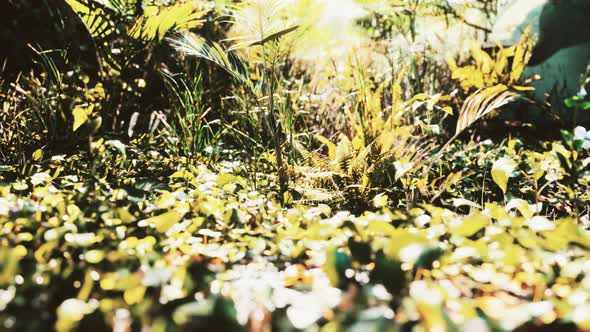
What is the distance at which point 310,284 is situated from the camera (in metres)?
1.07

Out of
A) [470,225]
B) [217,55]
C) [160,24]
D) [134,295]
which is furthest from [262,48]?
[134,295]

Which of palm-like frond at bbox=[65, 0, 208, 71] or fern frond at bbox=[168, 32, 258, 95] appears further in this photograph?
palm-like frond at bbox=[65, 0, 208, 71]

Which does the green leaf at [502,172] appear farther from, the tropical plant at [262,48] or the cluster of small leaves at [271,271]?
the tropical plant at [262,48]

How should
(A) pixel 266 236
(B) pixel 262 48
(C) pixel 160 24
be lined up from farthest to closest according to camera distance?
(C) pixel 160 24
(B) pixel 262 48
(A) pixel 266 236

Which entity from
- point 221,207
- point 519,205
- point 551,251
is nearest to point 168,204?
A: point 221,207

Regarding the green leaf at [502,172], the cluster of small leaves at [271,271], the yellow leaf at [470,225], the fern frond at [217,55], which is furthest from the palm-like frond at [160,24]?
the yellow leaf at [470,225]

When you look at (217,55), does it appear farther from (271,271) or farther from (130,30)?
(271,271)

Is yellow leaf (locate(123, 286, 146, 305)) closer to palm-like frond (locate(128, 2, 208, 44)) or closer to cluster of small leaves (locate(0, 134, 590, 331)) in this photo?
cluster of small leaves (locate(0, 134, 590, 331))

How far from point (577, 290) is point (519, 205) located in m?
0.82

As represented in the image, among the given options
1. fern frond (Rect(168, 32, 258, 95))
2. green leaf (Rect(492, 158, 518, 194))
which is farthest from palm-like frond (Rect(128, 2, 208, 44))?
green leaf (Rect(492, 158, 518, 194))

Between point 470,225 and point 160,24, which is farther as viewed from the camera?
point 160,24

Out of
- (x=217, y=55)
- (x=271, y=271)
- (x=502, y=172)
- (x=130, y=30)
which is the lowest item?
(x=271, y=271)

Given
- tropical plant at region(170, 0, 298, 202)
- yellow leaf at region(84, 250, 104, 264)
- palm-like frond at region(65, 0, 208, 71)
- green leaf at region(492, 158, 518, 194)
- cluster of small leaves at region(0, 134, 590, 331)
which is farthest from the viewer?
palm-like frond at region(65, 0, 208, 71)

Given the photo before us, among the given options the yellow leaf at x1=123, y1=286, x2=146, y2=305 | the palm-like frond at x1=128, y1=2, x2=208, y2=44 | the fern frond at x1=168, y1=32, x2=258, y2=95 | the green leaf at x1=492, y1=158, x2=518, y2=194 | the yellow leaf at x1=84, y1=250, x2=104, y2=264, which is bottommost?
the green leaf at x1=492, y1=158, x2=518, y2=194
